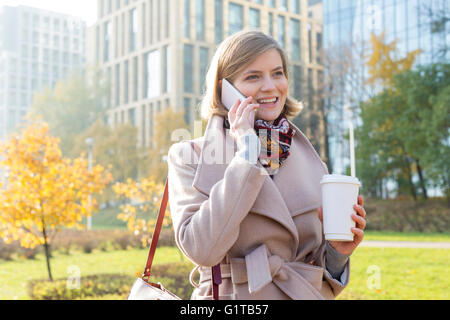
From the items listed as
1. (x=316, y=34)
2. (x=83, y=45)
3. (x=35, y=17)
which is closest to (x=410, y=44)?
(x=316, y=34)

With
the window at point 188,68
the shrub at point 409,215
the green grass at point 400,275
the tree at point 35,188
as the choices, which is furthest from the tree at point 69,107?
the green grass at point 400,275

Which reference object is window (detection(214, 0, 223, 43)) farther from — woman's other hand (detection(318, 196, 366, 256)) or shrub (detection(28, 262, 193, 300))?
woman's other hand (detection(318, 196, 366, 256))

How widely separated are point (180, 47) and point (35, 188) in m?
28.3

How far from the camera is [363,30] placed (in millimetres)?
29078

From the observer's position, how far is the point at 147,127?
128ft

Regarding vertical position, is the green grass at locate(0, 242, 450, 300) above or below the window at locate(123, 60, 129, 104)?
below

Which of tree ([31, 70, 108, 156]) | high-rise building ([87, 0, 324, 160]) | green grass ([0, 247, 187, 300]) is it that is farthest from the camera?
tree ([31, 70, 108, 156])

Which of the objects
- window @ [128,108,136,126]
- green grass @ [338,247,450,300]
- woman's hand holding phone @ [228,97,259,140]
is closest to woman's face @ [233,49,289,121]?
woman's hand holding phone @ [228,97,259,140]

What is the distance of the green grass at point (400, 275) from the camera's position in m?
7.14

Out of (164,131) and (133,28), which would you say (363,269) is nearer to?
(164,131)

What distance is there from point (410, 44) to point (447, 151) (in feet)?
43.9

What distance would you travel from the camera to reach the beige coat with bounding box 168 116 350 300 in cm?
150

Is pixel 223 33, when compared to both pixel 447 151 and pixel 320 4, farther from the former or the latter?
pixel 447 151

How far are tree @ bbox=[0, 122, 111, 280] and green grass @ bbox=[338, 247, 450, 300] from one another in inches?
190
